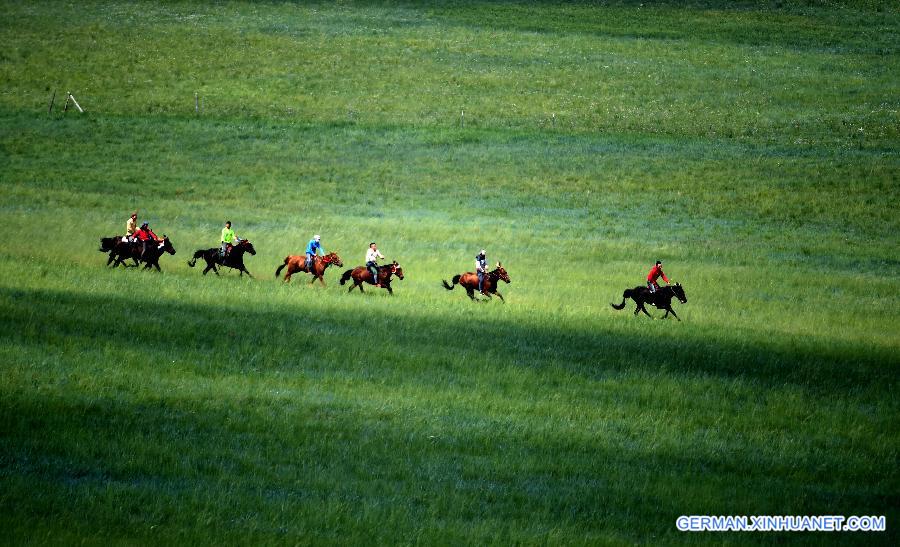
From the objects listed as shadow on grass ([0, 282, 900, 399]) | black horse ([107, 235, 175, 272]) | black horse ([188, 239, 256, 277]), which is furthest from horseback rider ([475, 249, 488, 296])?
black horse ([107, 235, 175, 272])

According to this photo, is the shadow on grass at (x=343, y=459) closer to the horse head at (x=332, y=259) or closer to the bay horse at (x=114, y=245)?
the horse head at (x=332, y=259)

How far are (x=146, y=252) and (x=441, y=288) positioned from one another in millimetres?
8307

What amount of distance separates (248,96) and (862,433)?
59730mm

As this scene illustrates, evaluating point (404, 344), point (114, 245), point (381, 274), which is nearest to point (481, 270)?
point (381, 274)

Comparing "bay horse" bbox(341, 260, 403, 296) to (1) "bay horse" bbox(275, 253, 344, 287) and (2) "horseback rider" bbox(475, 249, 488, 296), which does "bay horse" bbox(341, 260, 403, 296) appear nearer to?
(1) "bay horse" bbox(275, 253, 344, 287)

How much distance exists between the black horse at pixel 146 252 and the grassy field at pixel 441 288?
2.81 feet

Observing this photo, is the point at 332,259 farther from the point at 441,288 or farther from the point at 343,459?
the point at 343,459

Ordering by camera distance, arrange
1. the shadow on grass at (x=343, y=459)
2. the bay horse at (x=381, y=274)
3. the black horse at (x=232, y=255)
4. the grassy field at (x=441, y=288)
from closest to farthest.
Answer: the shadow on grass at (x=343, y=459) < the grassy field at (x=441, y=288) < the bay horse at (x=381, y=274) < the black horse at (x=232, y=255)

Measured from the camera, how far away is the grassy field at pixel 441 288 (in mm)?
14320

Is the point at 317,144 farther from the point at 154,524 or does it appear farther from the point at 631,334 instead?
the point at 154,524

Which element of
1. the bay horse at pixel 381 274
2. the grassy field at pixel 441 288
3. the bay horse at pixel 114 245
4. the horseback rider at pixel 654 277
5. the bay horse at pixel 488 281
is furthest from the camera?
the bay horse at pixel 114 245

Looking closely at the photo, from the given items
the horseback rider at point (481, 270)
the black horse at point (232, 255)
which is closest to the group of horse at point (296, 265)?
the black horse at point (232, 255)

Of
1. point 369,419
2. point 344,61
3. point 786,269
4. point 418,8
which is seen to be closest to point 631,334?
point 369,419

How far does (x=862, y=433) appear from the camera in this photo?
717 inches
